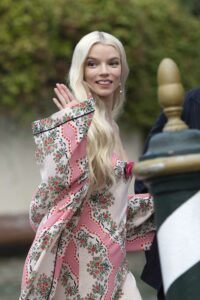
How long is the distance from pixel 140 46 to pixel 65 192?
21.7 ft

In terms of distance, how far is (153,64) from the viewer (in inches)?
438

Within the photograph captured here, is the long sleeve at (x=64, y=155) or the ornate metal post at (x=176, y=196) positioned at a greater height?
the ornate metal post at (x=176, y=196)

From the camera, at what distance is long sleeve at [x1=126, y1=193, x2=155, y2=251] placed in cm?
459

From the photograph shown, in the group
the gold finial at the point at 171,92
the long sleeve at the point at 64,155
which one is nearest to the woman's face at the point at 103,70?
the long sleeve at the point at 64,155

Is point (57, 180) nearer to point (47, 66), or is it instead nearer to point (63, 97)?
point (63, 97)

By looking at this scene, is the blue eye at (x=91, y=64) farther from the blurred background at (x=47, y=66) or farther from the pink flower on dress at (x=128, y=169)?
the blurred background at (x=47, y=66)

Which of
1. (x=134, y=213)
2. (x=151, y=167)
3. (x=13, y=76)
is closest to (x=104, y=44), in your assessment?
(x=134, y=213)

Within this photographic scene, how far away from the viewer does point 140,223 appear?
464 cm

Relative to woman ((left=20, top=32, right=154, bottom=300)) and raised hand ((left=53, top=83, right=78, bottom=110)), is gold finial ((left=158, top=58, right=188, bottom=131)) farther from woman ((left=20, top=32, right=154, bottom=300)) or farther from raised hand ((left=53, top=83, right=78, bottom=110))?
raised hand ((left=53, top=83, right=78, bottom=110))

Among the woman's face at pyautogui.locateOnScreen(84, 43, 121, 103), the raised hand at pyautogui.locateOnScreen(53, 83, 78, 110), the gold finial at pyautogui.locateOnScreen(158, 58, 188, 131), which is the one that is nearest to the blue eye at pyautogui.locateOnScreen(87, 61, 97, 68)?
the woman's face at pyautogui.locateOnScreen(84, 43, 121, 103)

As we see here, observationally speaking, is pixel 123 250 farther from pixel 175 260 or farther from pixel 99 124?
pixel 175 260

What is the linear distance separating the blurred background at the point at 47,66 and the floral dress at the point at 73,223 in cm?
525

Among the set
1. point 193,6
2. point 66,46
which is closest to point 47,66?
point 66,46

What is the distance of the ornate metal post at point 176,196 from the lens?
2613 mm
